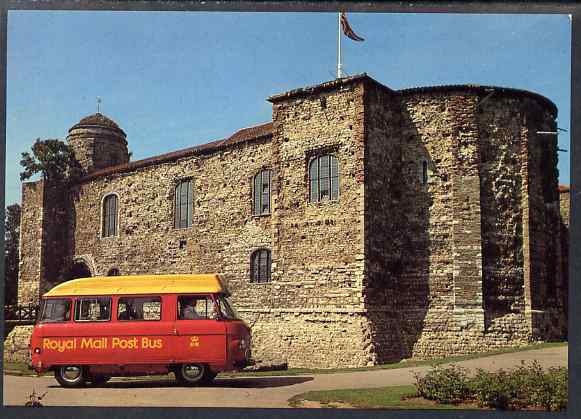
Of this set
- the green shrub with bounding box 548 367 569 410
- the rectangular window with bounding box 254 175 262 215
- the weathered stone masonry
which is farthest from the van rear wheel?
the rectangular window with bounding box 254 175 262 215

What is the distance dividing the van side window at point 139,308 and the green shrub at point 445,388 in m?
5.41

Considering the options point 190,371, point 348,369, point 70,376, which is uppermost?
point 190,371

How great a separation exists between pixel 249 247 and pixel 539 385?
11464 mm

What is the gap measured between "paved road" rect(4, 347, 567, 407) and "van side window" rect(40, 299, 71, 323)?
1358 mm

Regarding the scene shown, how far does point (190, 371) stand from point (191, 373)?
0.04 m

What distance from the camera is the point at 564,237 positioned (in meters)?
21.8

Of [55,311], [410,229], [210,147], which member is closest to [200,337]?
[55,311]

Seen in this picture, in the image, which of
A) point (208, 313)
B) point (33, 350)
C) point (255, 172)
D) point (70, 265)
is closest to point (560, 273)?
point (255, 172)

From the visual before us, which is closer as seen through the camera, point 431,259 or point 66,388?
point 66,388

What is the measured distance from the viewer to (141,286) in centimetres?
1448

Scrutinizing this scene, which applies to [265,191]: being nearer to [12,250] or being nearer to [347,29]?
[347,29]

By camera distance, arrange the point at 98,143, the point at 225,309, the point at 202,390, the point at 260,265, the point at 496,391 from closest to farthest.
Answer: the point at 496,391 < the point at 202,390 < the point at 225,309 < the point at 260,265 < the point at 98,143

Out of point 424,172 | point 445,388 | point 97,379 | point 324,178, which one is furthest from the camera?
point 424,172

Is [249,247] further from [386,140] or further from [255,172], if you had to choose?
[386,140]
